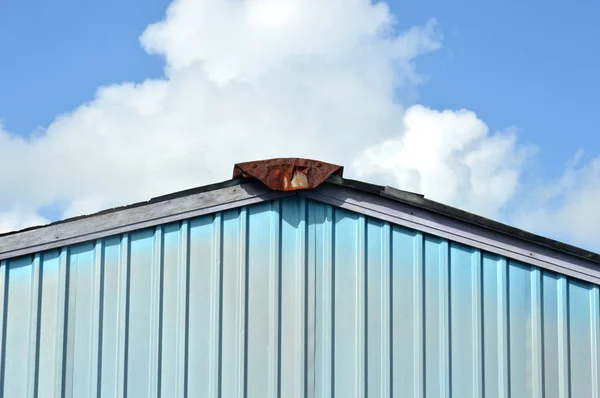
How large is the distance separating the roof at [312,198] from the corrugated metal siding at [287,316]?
0.34 ft

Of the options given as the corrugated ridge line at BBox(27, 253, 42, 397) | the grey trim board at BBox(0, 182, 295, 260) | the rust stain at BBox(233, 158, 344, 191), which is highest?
the rust stain at BBox(233, 158, 344, 191)

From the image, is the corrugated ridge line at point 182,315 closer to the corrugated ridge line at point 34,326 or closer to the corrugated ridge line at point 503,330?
the corrugated ridge line at point 34,326

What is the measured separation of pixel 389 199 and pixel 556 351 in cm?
198

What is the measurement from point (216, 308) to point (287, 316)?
1.95ft

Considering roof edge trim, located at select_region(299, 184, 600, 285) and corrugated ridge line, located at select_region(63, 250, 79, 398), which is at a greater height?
roof edge trim, located at select_region(299, 184, 600, 285)

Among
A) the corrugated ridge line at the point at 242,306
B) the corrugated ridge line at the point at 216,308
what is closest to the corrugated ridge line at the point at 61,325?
the corrugated ridge line at the point at 216,308

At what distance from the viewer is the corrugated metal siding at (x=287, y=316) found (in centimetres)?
648

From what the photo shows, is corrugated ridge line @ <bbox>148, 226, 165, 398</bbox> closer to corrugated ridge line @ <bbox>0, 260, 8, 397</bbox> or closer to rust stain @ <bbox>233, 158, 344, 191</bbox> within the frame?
rust stain @ <bbox>233, 158, 344, 191</bbox>

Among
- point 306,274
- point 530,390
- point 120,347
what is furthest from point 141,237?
point 530,390

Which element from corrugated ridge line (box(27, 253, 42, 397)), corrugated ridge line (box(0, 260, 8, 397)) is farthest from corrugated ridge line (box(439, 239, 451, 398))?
corrugated ridge line (box(0, 260, 8, 397))

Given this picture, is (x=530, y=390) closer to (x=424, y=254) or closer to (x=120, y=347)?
(x=424, y=254)

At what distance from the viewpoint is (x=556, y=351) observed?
22.9 ft

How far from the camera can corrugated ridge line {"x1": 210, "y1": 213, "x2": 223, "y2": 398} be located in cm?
651

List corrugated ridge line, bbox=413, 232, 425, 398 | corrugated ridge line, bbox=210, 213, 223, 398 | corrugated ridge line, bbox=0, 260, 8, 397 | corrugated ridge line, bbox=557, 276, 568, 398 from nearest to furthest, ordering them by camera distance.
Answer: corrugated ridge line, bbox=0, 260, 8, 397 < corrugated ridge line, bbox=210, 213, 223, 398 < corrugated ridge line, bbox=413, 232, 425, 398 < corrugated ridge line, bbox=557, 276, 568, 398
